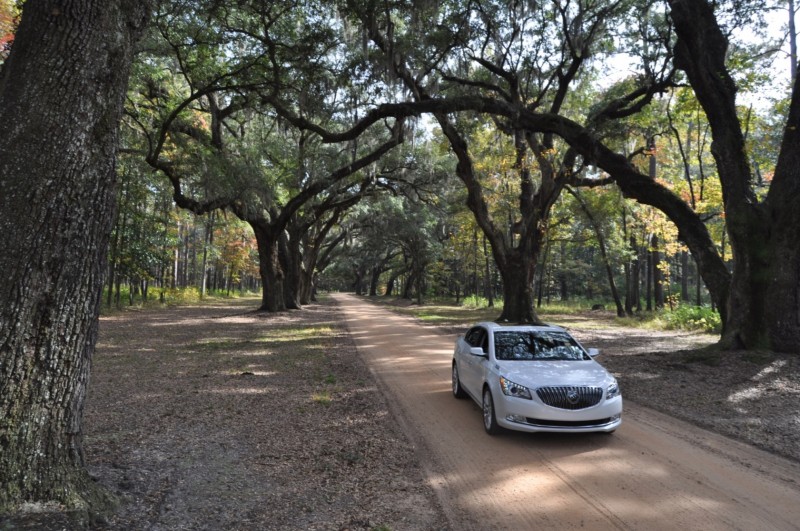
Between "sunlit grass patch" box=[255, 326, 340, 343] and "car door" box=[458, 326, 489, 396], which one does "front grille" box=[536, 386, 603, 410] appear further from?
"sunlit grass patch" box=[255, 326, 340, 343]

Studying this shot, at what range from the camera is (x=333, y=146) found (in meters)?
26.9

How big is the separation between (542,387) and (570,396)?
351mm

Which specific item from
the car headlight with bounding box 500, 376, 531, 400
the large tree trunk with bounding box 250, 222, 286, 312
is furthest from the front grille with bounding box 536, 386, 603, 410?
the large tree trunk with bounding box 250, 222, 286, 312

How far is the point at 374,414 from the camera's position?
24.7 ft

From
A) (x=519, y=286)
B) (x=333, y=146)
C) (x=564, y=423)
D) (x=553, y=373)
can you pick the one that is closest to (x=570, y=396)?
(x=564, y=423)

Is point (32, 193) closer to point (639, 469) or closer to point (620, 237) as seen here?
point (639, 469)

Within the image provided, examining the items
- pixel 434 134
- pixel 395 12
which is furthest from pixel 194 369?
pixel 434 134

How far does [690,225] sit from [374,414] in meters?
10.1

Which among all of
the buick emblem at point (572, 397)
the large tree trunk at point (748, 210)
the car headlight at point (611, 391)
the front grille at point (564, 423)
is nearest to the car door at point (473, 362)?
the front grille at point (564, 423)

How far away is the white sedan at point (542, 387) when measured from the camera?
601 cm

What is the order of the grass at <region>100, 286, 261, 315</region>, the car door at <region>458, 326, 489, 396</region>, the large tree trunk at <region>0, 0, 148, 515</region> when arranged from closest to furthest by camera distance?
the large tree trunk at <region>0, 0, 148, 515</region>, the car door at <region>458, 326, 489, 396</region>, the grass at <region>100, 286, 261, 315</region>

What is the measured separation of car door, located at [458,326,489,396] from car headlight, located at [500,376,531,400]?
0.86 m

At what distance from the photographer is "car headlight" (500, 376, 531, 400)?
611 cm

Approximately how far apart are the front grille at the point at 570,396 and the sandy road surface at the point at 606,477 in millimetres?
536
